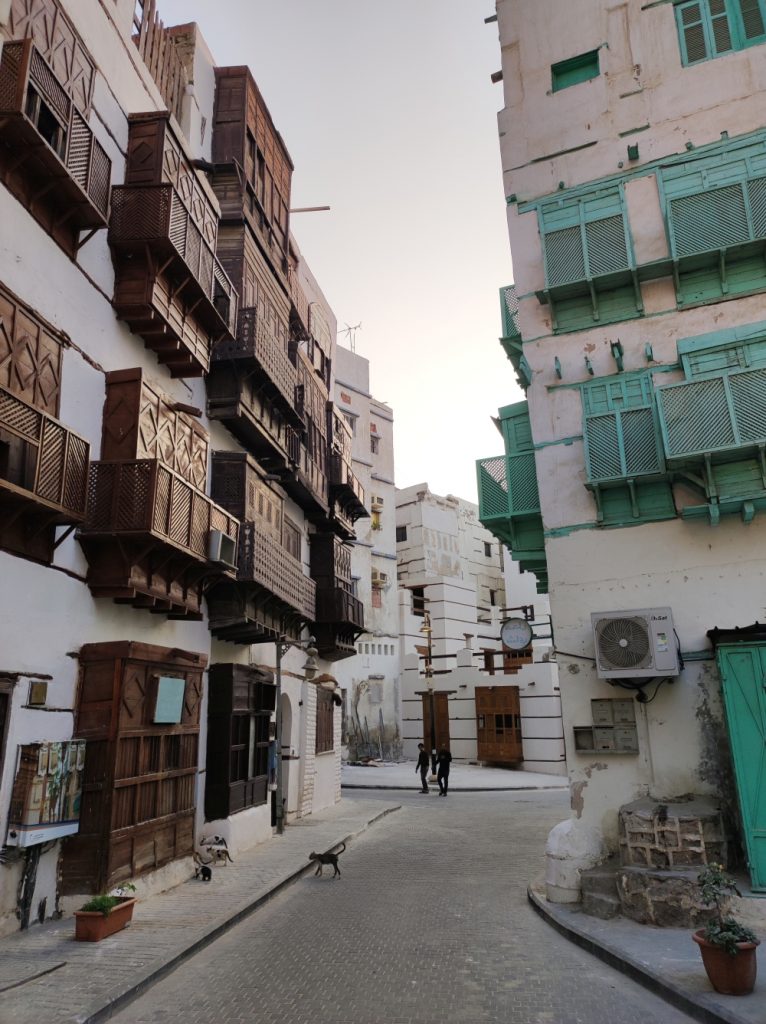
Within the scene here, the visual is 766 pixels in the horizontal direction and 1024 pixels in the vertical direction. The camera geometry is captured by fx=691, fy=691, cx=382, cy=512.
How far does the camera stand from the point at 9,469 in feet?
26.8

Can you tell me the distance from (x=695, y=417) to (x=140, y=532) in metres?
8.52

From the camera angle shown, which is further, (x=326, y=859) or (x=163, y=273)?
(x=326, y=859)

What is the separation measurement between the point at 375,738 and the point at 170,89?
3427cm

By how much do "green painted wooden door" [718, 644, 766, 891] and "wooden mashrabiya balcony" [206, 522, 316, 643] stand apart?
8.87 m

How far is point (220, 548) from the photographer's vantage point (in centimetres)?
1227

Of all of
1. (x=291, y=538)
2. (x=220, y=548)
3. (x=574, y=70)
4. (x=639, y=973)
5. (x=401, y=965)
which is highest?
(x=574, y=70)

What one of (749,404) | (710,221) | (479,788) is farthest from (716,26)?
(479,788)

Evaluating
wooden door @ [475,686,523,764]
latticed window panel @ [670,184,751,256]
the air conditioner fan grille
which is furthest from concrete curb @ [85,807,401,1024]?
wooden door @ [475,686,523,764]

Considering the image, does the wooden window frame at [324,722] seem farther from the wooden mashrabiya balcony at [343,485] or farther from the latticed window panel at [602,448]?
the latticed window panel at [602,448]

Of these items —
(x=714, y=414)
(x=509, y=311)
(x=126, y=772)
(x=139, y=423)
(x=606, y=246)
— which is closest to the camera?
(x=714, y=414)

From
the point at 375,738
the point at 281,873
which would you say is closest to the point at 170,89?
the point at 281,873

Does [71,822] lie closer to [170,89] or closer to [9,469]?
[9,469]

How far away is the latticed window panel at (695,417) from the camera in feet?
34.2

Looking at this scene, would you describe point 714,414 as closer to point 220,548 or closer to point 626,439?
point 626,439
